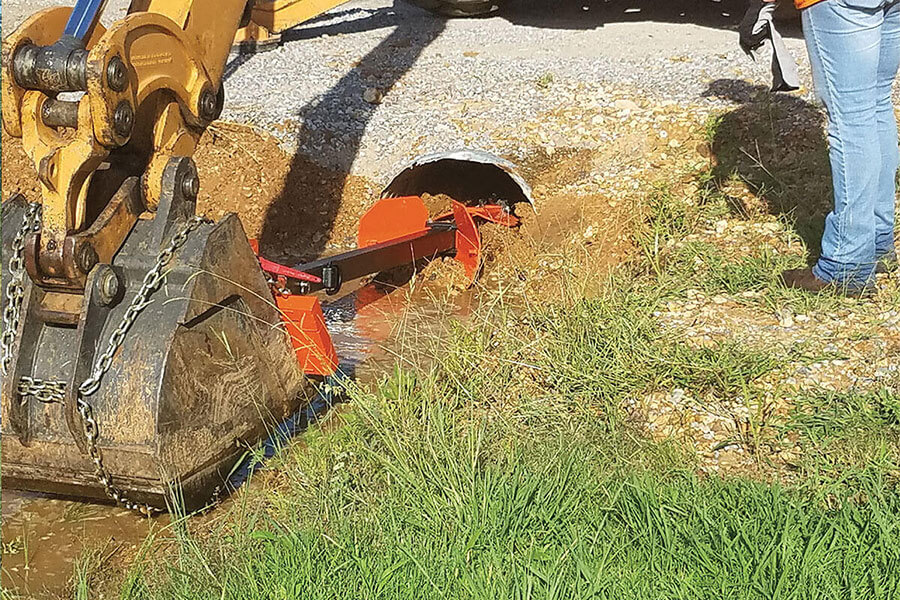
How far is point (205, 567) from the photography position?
125 inches

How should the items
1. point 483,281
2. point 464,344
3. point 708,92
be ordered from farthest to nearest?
point 708,92
point 483,281
point 464,344

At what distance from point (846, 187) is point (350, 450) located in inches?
102

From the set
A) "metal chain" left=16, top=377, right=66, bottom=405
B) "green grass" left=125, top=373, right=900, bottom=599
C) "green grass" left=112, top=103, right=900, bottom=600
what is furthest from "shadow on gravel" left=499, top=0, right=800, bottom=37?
"metal chain" left=16, top=377, right=66, bottom=405

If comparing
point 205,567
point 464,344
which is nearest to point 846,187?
point 464,344

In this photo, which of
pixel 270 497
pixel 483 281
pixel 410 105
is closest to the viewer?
pixel 270 497

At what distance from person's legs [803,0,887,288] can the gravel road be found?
11.3 ft

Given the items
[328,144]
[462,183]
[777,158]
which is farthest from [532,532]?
[328,144]

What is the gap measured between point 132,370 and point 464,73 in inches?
257

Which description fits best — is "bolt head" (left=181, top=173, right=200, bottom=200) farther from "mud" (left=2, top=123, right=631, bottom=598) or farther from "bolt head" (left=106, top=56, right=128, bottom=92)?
"mud" (left=2, top=123, right=631, bottom=598)

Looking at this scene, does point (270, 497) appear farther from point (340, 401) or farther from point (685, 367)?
point (685, 367)

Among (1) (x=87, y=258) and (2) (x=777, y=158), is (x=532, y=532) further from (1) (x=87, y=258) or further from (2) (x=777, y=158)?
(2) (x=777, y=158)

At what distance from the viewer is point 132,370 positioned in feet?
11.6

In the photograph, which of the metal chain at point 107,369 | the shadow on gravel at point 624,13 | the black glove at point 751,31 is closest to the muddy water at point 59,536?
the metal chain at point 107,369

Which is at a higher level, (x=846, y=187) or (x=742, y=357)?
(x=846, y=187)
